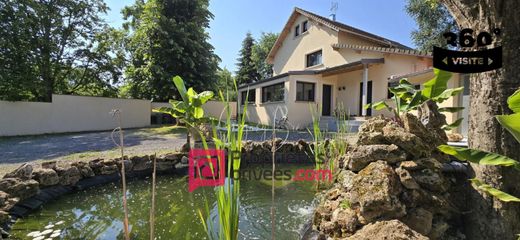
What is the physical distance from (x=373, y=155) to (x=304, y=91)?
41.1ft

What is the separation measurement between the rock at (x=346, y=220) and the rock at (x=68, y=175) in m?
4.44

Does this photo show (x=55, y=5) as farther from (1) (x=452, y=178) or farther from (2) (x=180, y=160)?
(1) (x=452, y=178)

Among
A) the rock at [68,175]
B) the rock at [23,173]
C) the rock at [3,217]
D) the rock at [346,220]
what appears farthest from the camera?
the rock at [68,175]

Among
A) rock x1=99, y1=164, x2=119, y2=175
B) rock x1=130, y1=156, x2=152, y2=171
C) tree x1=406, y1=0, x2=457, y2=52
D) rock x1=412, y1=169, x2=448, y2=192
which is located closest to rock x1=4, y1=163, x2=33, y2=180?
rock x1=99, y1=164, x2=119, y2=175

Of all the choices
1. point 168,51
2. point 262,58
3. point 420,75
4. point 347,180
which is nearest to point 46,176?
point 347,180

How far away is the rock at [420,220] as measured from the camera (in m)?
1.93

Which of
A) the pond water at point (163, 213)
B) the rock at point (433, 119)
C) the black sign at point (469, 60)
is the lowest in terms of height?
the pond water at point (163, 213)

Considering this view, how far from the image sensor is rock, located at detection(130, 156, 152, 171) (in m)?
5.42

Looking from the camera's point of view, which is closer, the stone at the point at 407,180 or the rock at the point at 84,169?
the stone at the point at 407,180

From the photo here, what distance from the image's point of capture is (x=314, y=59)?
18.0 meters

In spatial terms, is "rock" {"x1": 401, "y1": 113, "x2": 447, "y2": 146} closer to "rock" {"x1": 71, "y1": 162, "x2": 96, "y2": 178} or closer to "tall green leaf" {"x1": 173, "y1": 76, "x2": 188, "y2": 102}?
"tall green leaf" {"x1": 173, "y1": 76, "x2": 188, "y2": 102}

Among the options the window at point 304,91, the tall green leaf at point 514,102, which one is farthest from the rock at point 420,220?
the window at point 304,91

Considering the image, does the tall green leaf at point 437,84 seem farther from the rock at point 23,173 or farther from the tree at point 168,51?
the tree at point 168,51

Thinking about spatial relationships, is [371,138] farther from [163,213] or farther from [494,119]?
[163,213]
